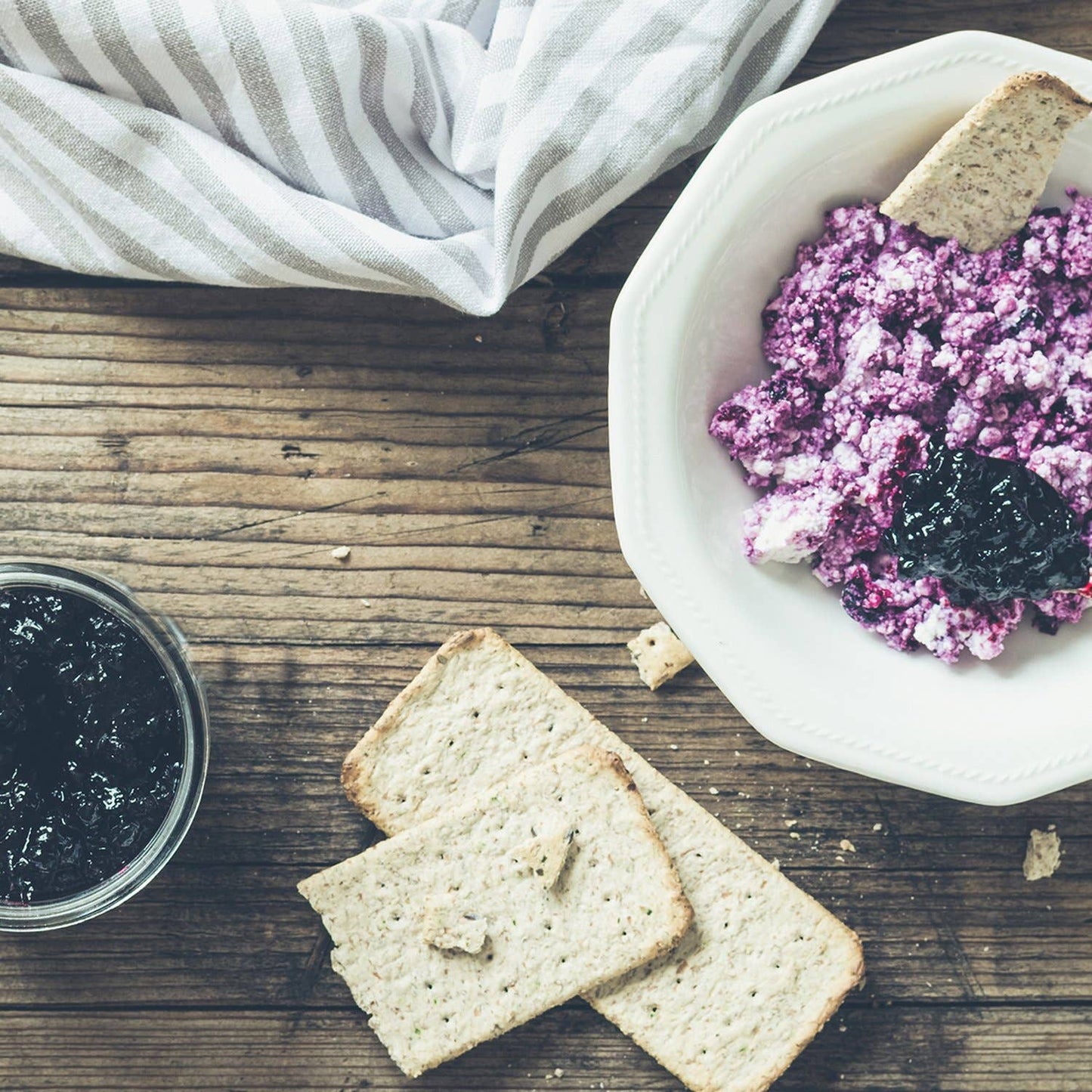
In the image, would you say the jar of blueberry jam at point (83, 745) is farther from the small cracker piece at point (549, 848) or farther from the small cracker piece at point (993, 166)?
the small cracker piece at point (993, 166)

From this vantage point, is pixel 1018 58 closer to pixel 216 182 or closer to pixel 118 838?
pixel 216 182

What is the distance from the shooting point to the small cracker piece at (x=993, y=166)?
1315mm

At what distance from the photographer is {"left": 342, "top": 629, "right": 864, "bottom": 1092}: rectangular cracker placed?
169cm

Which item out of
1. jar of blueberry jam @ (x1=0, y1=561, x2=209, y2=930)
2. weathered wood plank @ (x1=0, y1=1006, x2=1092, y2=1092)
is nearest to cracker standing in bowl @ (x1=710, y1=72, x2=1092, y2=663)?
weathered wood plank @ (x1=0, y1=1006, x2=1092, y2=1092)

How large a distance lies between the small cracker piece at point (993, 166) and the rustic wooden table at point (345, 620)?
430 mm

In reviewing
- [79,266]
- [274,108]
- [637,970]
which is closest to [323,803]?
[637,970]

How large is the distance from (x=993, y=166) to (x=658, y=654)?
33.2 inches

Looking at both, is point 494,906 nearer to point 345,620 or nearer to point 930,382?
point 345,620

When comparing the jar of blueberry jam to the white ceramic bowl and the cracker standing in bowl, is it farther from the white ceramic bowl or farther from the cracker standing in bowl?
the cracker standing in bowl

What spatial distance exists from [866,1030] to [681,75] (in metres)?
1.53

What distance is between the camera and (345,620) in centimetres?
173

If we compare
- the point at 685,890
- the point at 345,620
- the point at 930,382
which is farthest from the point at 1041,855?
the point at 345,620

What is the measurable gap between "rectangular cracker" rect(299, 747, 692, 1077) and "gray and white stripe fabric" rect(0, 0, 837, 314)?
797 millimetres

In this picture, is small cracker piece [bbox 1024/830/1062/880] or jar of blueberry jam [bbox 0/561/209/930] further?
small cracker piece [bbox 1024/830/1062/880]
